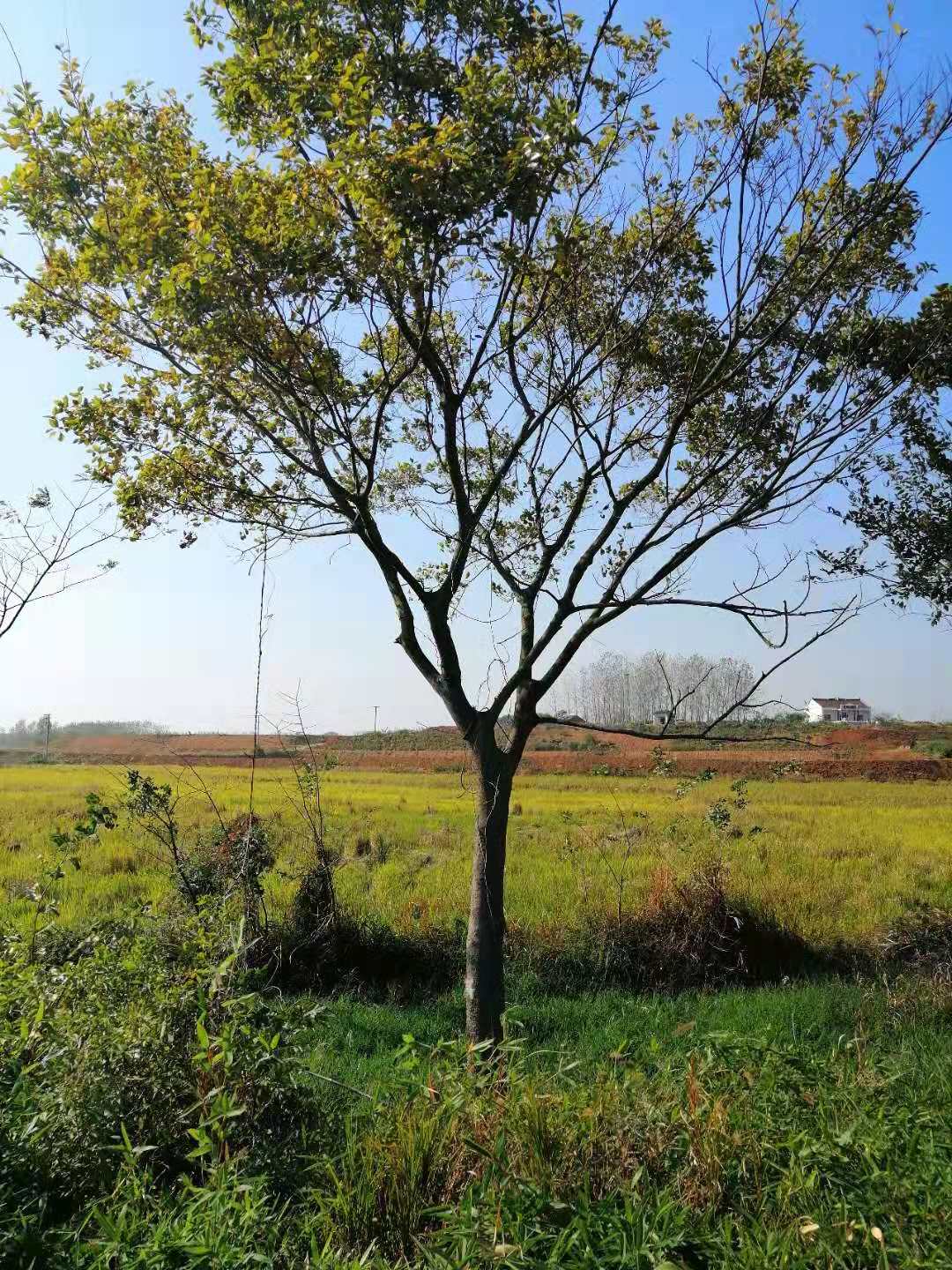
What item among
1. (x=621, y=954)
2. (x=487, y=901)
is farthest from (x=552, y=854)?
(x=487, y=901)

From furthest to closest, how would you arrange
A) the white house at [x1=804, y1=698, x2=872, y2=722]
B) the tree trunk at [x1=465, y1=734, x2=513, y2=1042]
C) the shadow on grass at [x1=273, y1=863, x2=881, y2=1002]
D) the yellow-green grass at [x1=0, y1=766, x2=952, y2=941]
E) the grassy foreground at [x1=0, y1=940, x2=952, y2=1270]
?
the white house at [x1=804, y1=698, x2=872, y2=722]
the yellow-green grass at [x1=0, y1=766, x2=952, y2=941]
the shadow on grass at [x1=273, y1=863, x2=881, y2=1002]
the tree trunk at [x1=465, y1=734, x2=513, y2=1042]
the grassy foreground at [x1=0, y1=940, x2=952, y2=1270]

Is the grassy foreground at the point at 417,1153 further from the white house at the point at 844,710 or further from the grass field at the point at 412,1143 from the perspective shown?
the white house at the point at 844,710

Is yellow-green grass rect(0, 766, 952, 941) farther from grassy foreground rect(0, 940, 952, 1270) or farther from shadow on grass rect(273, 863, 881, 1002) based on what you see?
grassy foreground rect(0, 940, 952, 1270)

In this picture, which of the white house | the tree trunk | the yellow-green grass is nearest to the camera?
the tree trunk

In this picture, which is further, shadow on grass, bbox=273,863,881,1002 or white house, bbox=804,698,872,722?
white house, bbox=804,698,872,722

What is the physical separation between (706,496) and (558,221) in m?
2.43

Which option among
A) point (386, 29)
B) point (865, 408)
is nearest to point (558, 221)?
point (386, 29)

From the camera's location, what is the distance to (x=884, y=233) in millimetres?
6812

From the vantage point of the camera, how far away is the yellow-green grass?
1134 cm

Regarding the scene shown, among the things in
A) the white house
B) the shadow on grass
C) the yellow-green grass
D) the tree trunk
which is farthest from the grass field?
the white house

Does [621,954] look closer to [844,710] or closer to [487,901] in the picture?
[487,901]

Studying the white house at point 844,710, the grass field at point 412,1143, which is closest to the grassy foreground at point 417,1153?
the grass field at point 412,1143

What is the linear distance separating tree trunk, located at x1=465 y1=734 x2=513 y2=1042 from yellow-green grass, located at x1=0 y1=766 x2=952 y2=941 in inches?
35.8

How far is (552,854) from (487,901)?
9752mm
